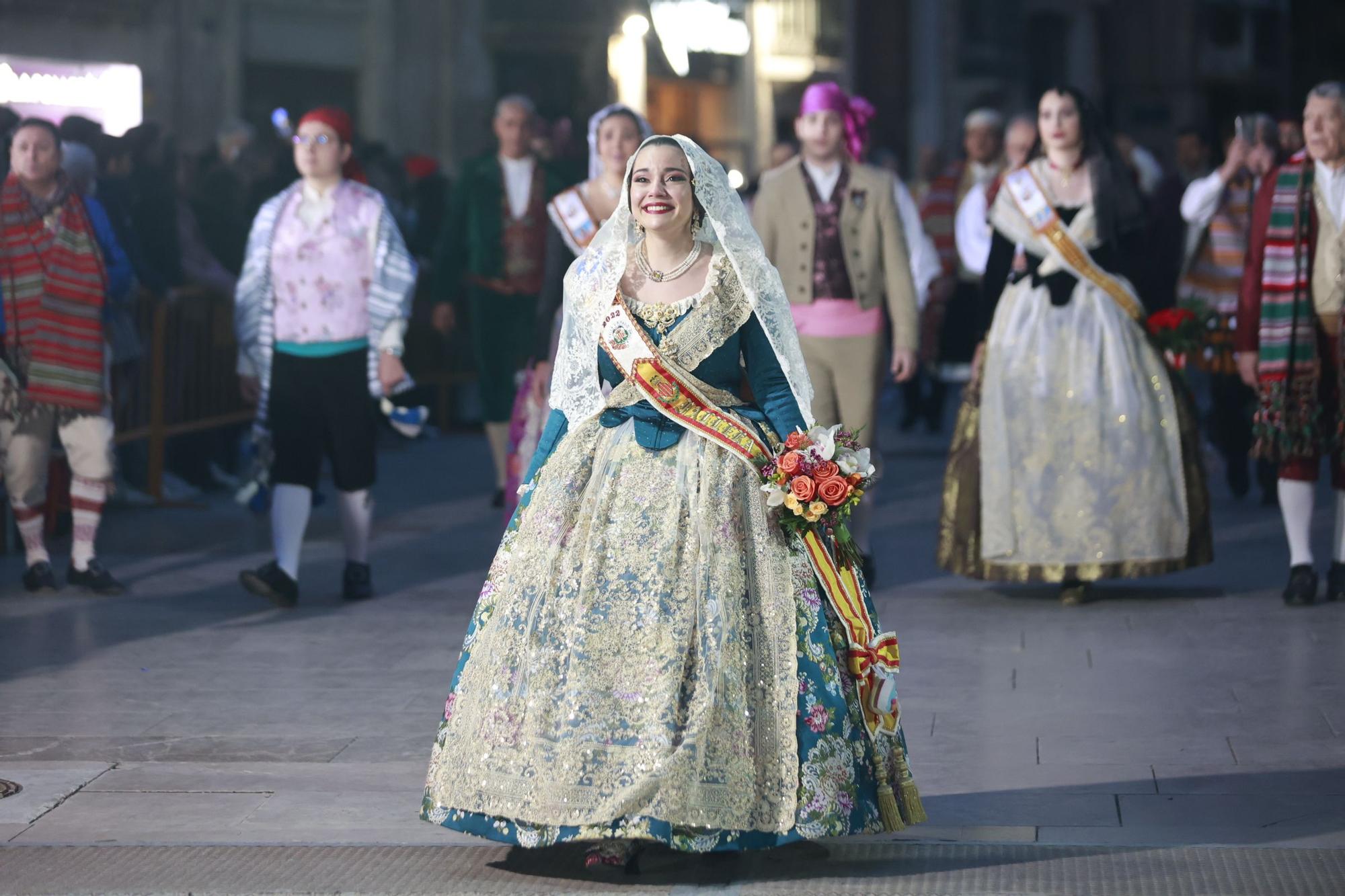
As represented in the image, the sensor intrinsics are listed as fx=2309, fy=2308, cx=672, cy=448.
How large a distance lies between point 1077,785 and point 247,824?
2.12 m

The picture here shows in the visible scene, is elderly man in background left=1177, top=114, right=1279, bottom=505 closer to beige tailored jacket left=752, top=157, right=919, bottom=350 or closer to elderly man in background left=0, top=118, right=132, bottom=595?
beige tailored jacket left=752, top=157, right=919, bottom=350

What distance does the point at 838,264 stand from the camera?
9.28 m

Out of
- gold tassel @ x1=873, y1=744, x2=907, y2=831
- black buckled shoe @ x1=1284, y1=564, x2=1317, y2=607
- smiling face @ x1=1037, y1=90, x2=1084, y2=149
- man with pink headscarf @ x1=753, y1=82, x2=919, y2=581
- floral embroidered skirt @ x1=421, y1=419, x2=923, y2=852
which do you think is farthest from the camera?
man with pink headscarf @ x1=753, y1=82, x2=919, y2=581

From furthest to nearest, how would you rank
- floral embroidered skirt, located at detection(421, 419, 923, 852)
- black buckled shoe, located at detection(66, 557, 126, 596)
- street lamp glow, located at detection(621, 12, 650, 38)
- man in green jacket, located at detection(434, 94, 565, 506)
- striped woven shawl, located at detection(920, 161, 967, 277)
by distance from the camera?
street lamp glow, located at detection(621, 12, 650, 38) → striped woven shawl, located at detection(920, 161, 967, 277) → man in green jacket, located at detection(434, 94, 565, 506) → black buckled shoe, located at detection(66, 557, 126, 596) → floral embroidered skirt, located at detection(421, 419, 923, 852)

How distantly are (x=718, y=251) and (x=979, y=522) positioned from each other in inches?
144

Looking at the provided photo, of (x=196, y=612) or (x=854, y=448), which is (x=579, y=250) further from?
(x=854, y=448)

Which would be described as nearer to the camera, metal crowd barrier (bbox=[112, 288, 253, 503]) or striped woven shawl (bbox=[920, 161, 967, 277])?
metal crowd barrier (bbox=[112, 288, 253, 503])

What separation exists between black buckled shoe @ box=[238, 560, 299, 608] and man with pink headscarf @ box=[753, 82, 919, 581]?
2.21m

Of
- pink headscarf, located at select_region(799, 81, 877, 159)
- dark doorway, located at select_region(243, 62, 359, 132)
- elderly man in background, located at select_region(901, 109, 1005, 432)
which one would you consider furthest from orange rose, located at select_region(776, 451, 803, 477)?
dark doorway, located at select_region(243, 62, 359, 132)

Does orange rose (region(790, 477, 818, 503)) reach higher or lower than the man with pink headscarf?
lower

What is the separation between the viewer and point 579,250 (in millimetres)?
9164

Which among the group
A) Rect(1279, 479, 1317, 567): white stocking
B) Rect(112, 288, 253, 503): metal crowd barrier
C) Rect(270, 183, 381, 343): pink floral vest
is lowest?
Rect(1279, 479, 1317, 567): white stocking

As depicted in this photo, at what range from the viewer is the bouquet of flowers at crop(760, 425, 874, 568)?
5203mm

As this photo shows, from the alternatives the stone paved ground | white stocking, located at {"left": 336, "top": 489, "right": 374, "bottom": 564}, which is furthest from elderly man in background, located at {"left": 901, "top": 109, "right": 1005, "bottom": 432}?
white stocking, located at {"left": 336, "top": 489, "right": 374, "bottom": 564}
